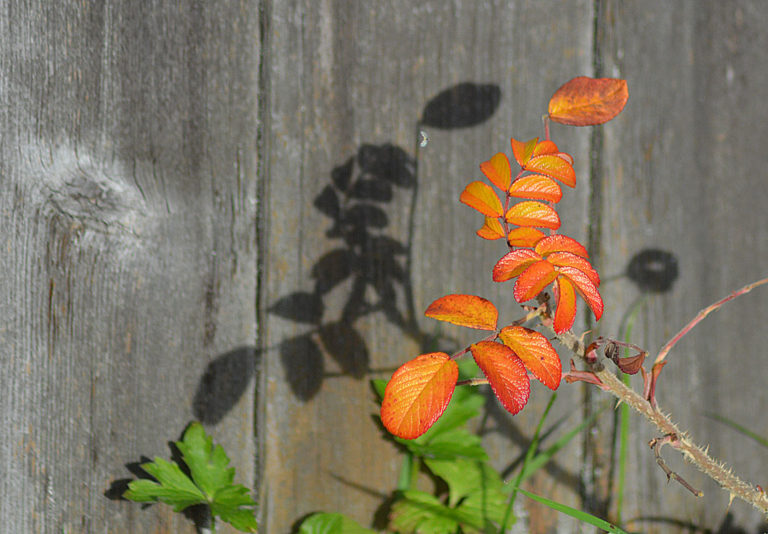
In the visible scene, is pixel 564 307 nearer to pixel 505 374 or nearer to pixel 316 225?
pixel 505 374

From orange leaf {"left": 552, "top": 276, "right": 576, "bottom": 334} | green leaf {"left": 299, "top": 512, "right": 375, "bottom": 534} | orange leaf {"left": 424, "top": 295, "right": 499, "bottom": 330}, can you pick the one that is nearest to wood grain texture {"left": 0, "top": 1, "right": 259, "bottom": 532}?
green leaf {"left": 299, "top": 512, "right": 375, "bottom": 534}

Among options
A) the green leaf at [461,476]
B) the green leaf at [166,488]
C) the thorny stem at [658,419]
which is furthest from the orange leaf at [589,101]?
the green leaf at [166,488]

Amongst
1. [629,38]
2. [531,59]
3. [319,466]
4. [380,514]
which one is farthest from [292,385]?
[629,38]

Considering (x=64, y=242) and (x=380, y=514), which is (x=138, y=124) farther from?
(x=380, y=514)

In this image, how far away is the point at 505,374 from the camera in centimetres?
56

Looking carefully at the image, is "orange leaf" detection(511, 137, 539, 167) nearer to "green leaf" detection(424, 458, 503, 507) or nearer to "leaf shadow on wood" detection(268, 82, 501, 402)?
"leaf shadow on wood" detection(268, 82, 501, 402)

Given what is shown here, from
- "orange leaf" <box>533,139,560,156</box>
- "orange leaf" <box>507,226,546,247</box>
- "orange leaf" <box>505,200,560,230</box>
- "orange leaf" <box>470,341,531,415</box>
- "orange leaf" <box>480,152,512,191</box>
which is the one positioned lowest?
"orange leaf" <box>470,341,531,415</box>

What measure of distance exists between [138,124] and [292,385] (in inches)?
17.6

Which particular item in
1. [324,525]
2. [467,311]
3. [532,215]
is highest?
[532,215]

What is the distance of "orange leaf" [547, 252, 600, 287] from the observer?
0.59 m

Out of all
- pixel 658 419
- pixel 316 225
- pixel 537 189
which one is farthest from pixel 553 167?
pixel 316 225

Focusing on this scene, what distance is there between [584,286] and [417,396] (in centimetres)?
19

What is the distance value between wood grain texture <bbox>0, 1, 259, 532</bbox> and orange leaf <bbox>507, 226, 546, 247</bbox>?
0.44 meters

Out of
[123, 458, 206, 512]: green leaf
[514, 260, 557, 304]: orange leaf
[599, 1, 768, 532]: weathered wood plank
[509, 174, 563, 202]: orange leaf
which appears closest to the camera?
[514, 260, 557, 304]: orange leaf
